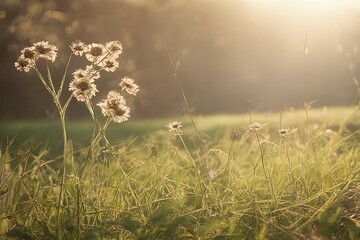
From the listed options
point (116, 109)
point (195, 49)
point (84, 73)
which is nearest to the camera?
point (116, 109)

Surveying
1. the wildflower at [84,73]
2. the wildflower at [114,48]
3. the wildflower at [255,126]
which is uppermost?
the wildflower at [114,48]

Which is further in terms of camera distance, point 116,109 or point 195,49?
point 195,49

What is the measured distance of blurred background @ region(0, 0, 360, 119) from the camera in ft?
37.2

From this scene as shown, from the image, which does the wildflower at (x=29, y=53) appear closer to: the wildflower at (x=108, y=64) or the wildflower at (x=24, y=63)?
the wildflower at (x=24, y=63)

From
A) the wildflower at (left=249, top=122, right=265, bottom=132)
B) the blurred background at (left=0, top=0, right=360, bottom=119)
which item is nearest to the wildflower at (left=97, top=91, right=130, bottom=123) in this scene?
the wildflower at (left=249, top=122, right=265, bottom=132)

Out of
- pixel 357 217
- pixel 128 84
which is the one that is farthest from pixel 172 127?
pixel 357 217

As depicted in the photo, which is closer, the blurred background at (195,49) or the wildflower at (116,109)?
the wildflower at (116,109)

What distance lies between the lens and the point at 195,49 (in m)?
12.3

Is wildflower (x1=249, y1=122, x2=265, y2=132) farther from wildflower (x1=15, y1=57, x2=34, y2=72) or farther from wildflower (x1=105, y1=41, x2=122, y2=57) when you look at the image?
wildflower (x1=15, y1=57, x2=34, y2=72)

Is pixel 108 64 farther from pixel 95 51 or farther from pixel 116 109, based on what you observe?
pixel 116 109

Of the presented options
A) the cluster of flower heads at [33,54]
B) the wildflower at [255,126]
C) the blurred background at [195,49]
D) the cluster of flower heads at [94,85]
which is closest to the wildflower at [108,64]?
the cluster of flower heads at [94,85]

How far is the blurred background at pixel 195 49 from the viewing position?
11.3 m

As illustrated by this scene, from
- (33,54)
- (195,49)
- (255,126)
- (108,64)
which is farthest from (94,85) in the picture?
(195,49)

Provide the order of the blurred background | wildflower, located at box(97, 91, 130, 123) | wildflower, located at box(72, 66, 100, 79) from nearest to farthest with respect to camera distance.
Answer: wildflower, located at box(97, 91, 130, 123) < wildflower, located at box(72, 66, 100, 79) < the blurred background
